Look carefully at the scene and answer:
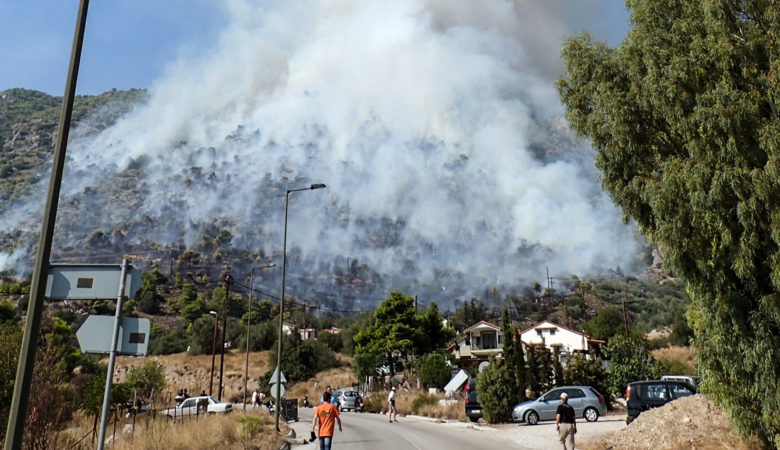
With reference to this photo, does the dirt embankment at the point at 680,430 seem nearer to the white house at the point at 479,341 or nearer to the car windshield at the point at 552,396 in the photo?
the car windshield at the point at 552,396

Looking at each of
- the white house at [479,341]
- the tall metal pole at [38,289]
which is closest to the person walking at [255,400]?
the tall metal pole at [38,289]

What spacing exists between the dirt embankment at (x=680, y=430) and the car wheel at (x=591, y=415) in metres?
8.53

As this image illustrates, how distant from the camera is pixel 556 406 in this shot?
24.4 meters

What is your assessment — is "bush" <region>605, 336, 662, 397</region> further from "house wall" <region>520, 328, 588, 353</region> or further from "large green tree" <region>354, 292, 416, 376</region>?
"house wall" <region>520, 328, 588, 353</region>

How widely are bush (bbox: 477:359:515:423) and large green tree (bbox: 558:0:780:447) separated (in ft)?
48.4

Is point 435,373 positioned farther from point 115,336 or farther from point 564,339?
point 115,336

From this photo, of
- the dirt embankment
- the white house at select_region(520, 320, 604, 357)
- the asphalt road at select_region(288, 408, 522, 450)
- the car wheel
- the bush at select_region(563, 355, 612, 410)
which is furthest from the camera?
the white house at select_region(520, 320, 604, 357)

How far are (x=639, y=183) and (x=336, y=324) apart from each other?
127 meters

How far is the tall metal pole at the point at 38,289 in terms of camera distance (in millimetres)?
5324

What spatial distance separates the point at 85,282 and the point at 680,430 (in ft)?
48.6

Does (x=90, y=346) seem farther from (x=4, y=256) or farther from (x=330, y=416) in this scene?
(x=4, y=256)

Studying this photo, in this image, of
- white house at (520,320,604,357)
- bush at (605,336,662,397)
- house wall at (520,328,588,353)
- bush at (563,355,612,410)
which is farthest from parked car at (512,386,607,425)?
house wall at (520,328,588,353)

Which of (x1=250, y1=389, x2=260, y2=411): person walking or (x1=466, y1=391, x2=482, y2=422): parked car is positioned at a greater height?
(x1=466, y1=391, x2=482, y2=422): parked car

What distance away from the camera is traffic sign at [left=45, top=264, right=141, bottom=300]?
6113 mm
